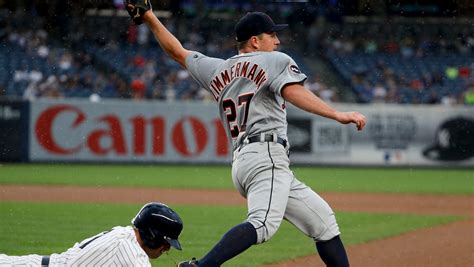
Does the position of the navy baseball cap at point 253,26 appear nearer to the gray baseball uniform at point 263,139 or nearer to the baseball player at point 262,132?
the baseball player at point 262,132

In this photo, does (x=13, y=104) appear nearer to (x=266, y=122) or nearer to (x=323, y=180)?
(x=323, y=180)

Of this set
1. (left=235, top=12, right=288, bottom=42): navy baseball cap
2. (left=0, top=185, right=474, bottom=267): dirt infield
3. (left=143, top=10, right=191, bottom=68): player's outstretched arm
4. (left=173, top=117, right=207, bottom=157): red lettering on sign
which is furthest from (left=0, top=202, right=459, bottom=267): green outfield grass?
(left=173, top=117, right=207, bottom=157): red lettering on sign

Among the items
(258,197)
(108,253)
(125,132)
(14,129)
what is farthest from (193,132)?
(108,253)

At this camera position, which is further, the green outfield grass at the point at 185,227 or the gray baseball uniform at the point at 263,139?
the green outfield grass at the point at 185,227

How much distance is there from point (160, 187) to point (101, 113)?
17.8 ft

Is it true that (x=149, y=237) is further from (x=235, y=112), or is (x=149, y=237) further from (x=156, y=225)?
(x=235, y=112)

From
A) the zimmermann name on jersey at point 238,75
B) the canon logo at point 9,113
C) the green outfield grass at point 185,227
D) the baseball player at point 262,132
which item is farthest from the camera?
the canon logo at point 9,113

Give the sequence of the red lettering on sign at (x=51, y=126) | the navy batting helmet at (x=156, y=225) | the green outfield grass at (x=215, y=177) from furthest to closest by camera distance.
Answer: the red lettering on sign at (x=51, y=126) → the green outfield grass at (x=215, y=177) → the navy batting helmet at (x=156, y=225)

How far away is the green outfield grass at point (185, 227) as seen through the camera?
874cm

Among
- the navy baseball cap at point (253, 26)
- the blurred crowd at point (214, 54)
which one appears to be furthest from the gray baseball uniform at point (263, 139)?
the blurred crowd at point (214, 54)

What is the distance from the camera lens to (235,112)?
541 centimetres

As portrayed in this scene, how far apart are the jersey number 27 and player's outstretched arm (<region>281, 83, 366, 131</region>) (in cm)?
24

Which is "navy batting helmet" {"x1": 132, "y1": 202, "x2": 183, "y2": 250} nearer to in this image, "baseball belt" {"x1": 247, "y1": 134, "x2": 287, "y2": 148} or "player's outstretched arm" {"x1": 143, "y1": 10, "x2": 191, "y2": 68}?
"baseball belt" {"x1": 247, "y1": 134, "x2": 287, "y2": 148}

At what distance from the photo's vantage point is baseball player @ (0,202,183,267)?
166 inches
